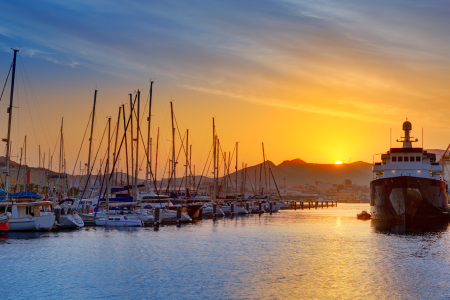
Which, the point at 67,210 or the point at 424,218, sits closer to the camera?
the point at 424,218

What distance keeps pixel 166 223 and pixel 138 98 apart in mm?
19795

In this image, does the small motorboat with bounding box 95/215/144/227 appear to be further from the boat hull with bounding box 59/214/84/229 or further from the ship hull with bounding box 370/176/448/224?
the ship hull with bounding box 370/176/448/224

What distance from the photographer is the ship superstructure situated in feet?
210

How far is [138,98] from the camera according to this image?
74.2 metres

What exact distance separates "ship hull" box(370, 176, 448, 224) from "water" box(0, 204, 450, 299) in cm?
872

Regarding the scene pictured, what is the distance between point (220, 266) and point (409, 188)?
3725 centimetres

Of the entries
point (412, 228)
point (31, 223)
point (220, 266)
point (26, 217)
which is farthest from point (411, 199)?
point (26, 217)

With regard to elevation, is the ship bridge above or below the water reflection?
above

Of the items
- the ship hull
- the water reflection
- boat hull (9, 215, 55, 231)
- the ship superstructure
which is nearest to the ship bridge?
the ship superstructure

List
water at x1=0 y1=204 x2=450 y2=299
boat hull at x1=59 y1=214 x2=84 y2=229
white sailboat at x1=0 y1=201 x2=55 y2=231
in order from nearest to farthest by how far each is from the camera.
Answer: water at x1=0 y1=204 x2=450 y2=299, white sailboat at x1=0 y1=201 x2=55 y2=231, boat hull at x1=59 y1=214 x2=84 y2=229

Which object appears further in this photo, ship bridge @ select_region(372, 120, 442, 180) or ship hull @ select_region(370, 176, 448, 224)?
ship bridge @ select_region(372, 120, 442, 180)

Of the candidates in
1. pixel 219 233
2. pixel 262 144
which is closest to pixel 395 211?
A: pixel 219 233

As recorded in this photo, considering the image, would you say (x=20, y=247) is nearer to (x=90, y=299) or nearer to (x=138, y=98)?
(x=90, y=299)

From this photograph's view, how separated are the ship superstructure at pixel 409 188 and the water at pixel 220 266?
29.5 ft
